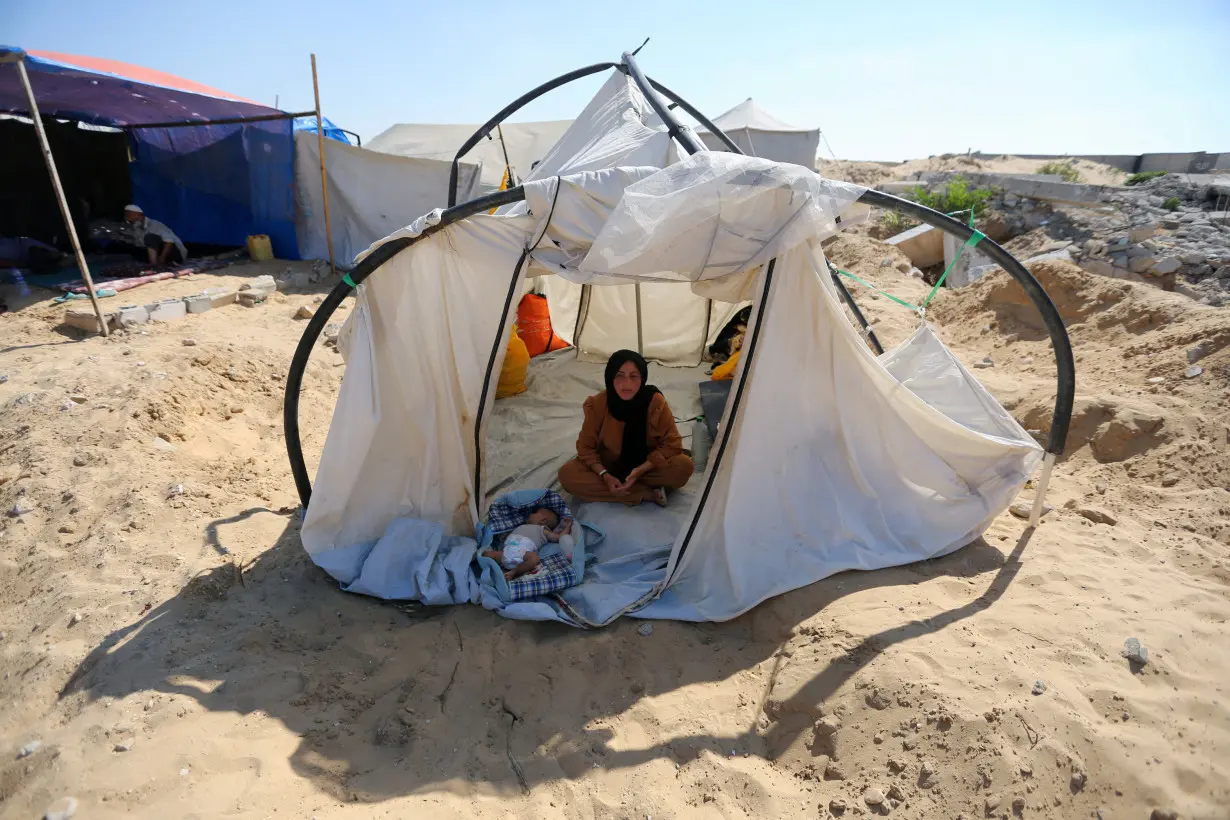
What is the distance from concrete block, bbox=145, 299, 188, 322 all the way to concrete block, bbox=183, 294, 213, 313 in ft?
0.17

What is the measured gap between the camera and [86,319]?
5.90 m

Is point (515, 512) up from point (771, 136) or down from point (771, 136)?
down

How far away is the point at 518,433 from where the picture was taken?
15.7 ft

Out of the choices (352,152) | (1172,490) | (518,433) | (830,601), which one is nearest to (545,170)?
(518,433)

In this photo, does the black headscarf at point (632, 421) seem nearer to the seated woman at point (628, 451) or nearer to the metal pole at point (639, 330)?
the seated woman at point (628, 451)

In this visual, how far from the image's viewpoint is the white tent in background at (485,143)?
1076cm

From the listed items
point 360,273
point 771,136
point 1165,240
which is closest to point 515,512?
point 360,273

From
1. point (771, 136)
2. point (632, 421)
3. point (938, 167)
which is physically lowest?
point (632, 421)

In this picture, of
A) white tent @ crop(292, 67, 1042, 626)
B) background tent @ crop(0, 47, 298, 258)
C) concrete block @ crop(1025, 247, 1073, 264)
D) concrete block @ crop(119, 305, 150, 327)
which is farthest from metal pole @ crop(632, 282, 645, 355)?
background tent @ crop(0, 47, 298, 258)

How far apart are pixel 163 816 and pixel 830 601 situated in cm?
239

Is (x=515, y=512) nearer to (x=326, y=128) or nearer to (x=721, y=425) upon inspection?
(x=721, y=425)

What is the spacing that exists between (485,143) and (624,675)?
10174 millimetres

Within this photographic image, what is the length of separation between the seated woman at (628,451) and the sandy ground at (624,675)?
3.24 feet

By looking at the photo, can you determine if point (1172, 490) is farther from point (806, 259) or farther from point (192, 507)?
point (192, 507)
